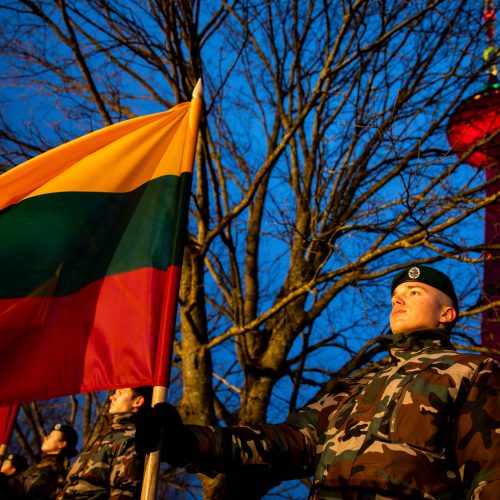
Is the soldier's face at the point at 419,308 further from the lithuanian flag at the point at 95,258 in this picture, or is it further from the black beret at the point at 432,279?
the lithuanian flag at the point at 95,258

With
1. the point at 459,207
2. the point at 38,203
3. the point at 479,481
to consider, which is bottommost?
the point at 479,481

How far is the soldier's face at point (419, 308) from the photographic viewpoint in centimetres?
267

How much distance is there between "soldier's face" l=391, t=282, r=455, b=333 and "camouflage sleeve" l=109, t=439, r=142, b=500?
2.50 metres

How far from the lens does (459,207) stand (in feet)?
17.7

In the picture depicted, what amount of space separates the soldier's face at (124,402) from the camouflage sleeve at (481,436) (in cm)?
338

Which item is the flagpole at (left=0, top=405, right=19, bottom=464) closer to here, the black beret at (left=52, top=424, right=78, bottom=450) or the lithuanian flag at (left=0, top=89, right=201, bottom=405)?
the lithuanian flag at (left=0, top=89, right=201, bottom=405)

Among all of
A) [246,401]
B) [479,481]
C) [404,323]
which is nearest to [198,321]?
[246,401]

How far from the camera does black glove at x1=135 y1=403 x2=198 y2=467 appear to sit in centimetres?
214

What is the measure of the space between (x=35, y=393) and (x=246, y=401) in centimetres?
385

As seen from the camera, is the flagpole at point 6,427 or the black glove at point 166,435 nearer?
the black glove at point 166,435

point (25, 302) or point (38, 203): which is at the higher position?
point (38, 203)

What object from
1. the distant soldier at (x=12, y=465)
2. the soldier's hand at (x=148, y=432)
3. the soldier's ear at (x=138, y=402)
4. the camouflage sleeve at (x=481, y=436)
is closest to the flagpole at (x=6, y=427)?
the soldier's ear at (x=138, y=402)

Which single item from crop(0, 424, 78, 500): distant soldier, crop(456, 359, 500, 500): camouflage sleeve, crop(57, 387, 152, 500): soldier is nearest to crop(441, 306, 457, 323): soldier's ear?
crop(456, 359, 500, 500): camouflage sleeve

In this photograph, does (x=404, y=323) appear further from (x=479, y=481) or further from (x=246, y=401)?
(x=246, y=401)
